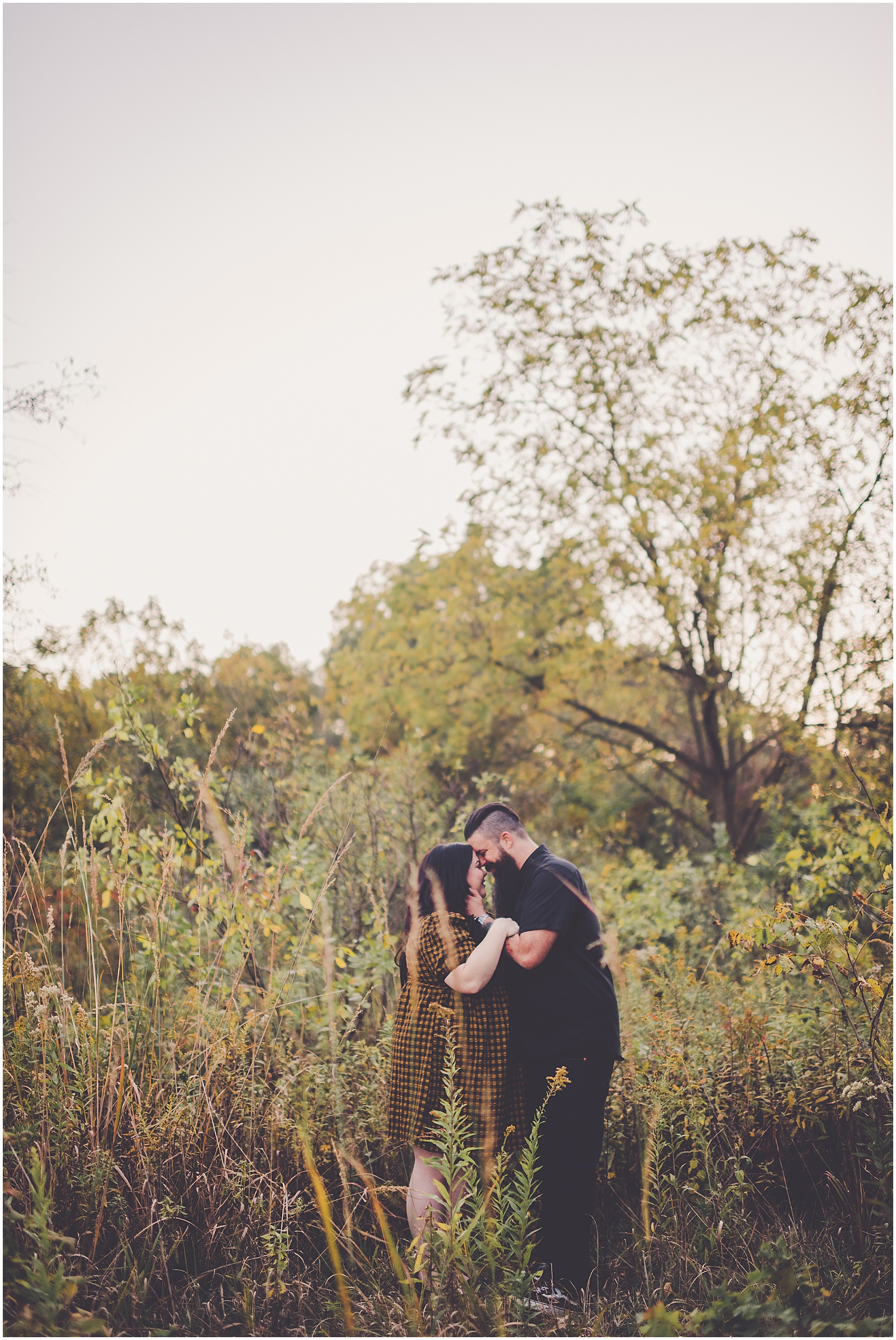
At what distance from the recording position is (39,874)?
2934mm

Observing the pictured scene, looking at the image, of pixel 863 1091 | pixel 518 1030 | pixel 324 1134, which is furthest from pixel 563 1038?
pixel 863 1091

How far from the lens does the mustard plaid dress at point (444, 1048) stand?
267 centimetres

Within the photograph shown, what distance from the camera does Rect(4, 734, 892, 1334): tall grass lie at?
7.54 feet

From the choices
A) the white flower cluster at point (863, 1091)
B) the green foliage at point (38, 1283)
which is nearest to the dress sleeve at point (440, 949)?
the green foliage at point (38, 1283)

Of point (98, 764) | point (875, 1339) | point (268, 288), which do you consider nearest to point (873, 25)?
point (268, 288)

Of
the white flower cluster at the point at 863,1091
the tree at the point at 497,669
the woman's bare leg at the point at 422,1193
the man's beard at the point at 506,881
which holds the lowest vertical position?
the woman's bare leg at the point at 422,1193

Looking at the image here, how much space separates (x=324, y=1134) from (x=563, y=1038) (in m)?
1.00

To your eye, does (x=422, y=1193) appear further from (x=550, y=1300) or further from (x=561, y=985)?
(x=561, y=985)

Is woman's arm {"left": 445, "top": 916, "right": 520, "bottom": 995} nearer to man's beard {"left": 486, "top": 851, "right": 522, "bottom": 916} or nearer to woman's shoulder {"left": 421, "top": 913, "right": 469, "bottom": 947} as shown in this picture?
woman's shoulder {"left": 421, "top": 913, "right": 469, "bottom": 947}

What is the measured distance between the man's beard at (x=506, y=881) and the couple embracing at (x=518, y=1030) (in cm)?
11

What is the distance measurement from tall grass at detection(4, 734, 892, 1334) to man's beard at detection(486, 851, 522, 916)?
0.67m

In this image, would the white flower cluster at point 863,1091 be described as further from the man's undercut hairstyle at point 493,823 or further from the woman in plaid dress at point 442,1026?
the man's undercut hairstyle at point 493,823

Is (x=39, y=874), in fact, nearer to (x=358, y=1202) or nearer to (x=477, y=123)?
(x=358, y=1202)

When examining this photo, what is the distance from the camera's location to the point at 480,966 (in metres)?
2.67
